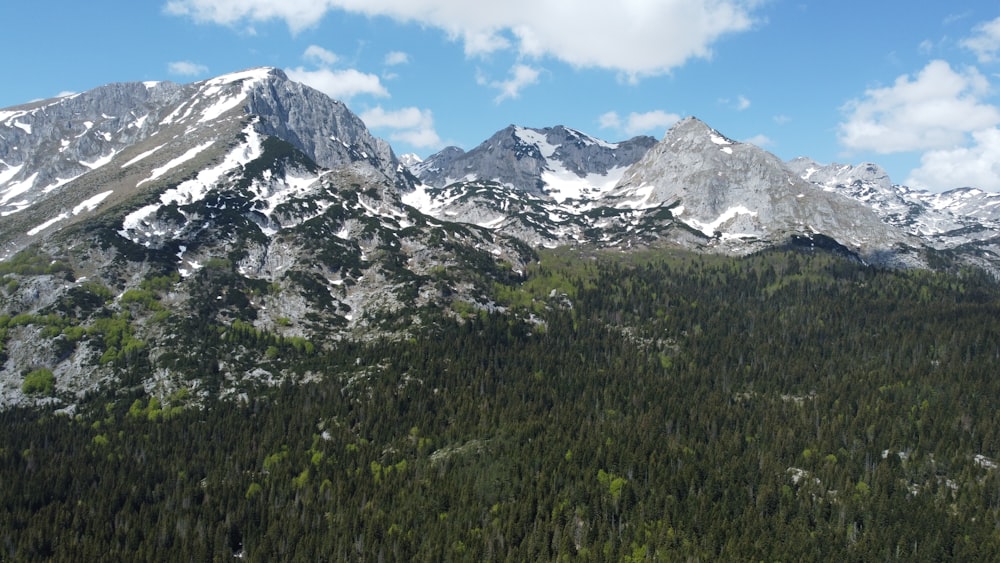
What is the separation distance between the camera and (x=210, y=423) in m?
164

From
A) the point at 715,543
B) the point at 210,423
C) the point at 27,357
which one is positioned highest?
the point at 27,357

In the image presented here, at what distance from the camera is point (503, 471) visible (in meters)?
146

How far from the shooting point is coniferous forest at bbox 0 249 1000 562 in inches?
4847

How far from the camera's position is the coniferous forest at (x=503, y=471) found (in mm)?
123125

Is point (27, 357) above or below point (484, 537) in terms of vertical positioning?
above

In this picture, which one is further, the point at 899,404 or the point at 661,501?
the point at 899,404

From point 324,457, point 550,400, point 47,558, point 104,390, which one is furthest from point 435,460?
point 104,390

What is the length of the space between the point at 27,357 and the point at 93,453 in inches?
2313

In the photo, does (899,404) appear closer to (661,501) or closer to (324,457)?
(661,501)

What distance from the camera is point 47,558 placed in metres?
113

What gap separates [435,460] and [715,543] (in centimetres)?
6006

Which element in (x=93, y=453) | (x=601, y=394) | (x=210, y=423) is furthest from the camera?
(x=601, y=394)

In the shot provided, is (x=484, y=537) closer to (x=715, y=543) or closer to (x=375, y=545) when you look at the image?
(x=375, y=545)

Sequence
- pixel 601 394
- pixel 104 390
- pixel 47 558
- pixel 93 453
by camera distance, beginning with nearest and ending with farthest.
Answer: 1. pixel 47 558
2. pixel 93 453
3. pixel 104 390
4. pixel 601 394
